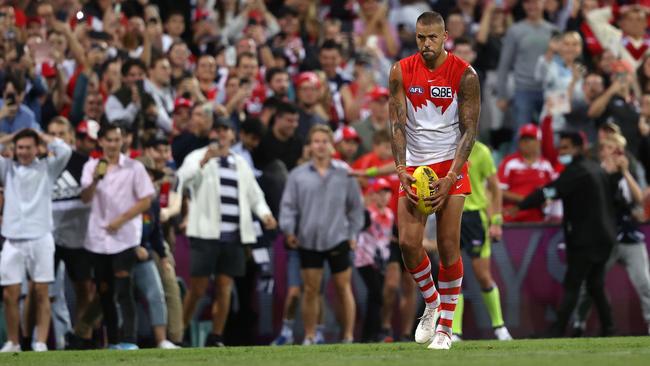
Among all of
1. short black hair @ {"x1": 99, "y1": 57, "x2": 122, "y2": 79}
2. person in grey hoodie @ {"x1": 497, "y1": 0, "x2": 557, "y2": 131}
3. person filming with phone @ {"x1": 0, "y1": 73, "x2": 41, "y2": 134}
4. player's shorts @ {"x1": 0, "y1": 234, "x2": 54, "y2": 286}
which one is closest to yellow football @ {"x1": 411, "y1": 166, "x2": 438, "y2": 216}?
player's shorts @ {"x1": 0, "y1": 234, "x2": 54, "y2": 286}

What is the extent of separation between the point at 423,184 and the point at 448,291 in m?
1.01

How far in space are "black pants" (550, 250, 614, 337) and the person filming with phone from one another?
239 inches

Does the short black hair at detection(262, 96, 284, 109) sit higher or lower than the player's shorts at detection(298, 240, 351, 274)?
higher

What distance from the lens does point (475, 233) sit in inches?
565

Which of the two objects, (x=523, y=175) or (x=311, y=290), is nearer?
(x=311, y=290)

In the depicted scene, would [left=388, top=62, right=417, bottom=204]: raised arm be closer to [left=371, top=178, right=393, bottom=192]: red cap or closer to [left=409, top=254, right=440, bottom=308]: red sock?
[left=409, top=254, right=440, bottom=308]: red sock

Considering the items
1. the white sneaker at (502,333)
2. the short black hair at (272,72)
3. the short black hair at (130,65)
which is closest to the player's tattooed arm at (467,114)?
the white sneaker at (502,333)

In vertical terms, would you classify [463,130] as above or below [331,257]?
above

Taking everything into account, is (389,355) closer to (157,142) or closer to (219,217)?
(219,217)

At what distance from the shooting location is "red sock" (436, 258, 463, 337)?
35.2 ft

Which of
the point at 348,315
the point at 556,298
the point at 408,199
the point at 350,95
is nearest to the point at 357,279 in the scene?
the point at 348,315

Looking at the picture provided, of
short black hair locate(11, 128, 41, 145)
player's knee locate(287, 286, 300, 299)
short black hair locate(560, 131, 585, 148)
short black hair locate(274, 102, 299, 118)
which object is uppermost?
short black hair locate(274, 102, 299, 118)

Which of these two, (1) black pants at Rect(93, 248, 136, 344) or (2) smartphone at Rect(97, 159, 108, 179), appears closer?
(2) smartphone at Rect(97, 159, 108, 179)

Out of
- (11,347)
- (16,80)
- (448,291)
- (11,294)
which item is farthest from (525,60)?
(448,291)
